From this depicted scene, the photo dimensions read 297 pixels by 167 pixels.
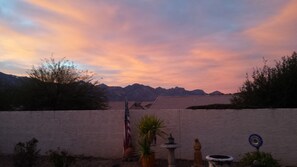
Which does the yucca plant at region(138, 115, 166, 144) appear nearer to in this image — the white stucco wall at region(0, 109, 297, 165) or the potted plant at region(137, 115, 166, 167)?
the potted plant at region(137, 115, 166, 167)

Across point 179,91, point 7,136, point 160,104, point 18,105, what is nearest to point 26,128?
point 7,136

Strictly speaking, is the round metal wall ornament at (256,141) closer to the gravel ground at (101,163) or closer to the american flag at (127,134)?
the gravel ground at (101,163)

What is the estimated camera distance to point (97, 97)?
28.0 metres

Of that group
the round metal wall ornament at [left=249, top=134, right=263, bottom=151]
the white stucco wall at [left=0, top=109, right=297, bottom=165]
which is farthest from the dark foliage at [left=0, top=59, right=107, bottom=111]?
the round metal wall ornament at [left=249, top=134, right=263, bottom=151]

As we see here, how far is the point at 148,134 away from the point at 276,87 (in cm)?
698

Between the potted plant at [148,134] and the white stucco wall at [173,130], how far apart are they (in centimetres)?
64

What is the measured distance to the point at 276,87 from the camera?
19312 millimetres

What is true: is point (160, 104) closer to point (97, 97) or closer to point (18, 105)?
point (97, 97)

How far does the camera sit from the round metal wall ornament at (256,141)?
14.2 metres

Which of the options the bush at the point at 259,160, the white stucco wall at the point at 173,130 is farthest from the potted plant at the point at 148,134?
the bush at the point at 259,160

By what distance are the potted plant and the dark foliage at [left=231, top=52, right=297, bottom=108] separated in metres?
5.23

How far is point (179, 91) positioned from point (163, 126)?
3421 inches

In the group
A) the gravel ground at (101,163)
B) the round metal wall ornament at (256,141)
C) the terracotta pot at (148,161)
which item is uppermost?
the round metal wall ornament at (256,141)

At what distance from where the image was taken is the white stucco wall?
50.4 feet
